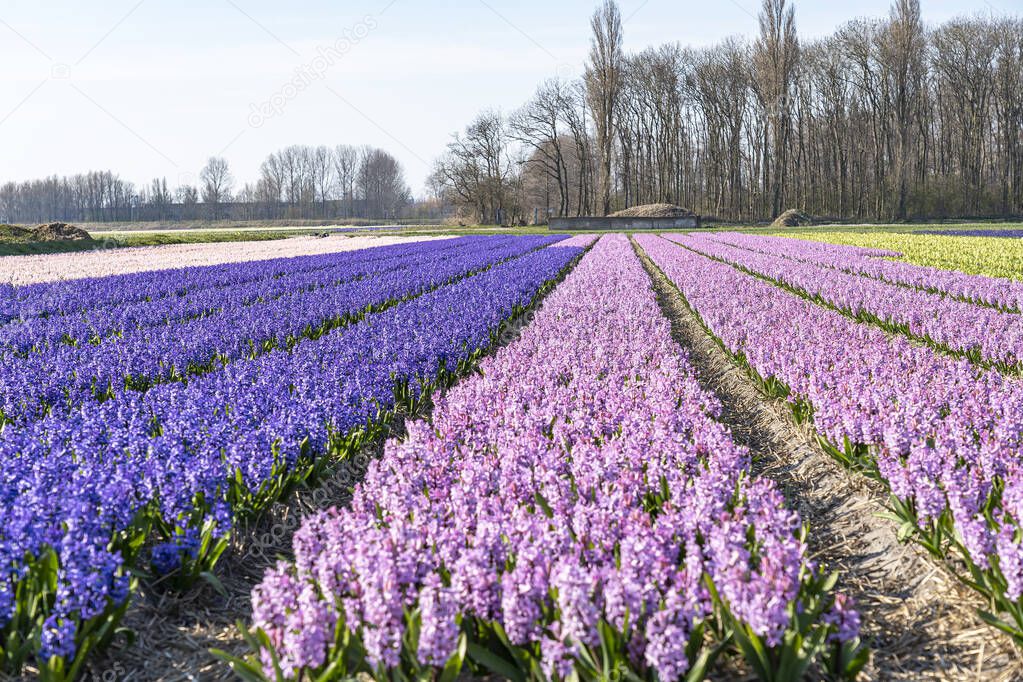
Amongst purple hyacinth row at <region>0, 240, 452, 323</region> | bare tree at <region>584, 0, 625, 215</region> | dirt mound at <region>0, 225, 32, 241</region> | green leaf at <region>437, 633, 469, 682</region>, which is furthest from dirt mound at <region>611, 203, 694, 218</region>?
green leaf at <region>437, 633, 469, 682</region>

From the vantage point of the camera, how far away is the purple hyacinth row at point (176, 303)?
8.65 meters

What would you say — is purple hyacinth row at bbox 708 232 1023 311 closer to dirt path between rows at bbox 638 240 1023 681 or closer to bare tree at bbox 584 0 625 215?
dirt path between rows at bbox 638 240 1023 681

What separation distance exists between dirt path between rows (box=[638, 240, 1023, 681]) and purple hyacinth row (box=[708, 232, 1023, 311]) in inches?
243

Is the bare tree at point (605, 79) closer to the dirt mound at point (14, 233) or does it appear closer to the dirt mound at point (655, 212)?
the dirt mound at point (655, 212)

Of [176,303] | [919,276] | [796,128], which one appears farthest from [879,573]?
[796,128]

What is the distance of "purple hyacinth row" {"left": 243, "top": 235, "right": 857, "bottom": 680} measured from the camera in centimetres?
232

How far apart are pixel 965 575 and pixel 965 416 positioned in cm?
144

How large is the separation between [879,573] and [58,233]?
39692mm

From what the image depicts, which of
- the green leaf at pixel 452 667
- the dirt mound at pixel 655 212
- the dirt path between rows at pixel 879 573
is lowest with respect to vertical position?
the dirt path between rows at pixel 879 573

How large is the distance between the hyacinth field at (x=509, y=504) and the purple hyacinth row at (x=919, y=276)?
2.79m

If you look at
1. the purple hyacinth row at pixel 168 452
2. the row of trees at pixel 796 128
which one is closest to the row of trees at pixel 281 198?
the row of trees at pixel 796 128

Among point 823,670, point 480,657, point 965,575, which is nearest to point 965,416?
point 965,575

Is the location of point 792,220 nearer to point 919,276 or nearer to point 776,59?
point 776,59

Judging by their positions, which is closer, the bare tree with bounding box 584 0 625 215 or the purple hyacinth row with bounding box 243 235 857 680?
the purple hyacinth row with bounding box 243 235 857 680
